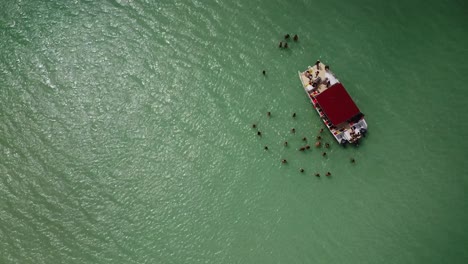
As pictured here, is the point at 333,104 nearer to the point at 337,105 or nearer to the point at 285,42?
the point at 337,105

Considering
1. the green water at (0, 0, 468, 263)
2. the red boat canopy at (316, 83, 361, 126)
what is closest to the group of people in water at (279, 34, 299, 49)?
the green water at (0, 0, 468, 263)

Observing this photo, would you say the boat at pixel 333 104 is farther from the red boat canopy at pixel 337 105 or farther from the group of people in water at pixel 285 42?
the group of people in water at pixel 285 42

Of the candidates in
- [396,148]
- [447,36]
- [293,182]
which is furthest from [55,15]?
[447,36]

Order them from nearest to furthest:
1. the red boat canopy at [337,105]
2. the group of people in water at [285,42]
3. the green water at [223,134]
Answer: the red boat canopy at [337,105] → the green water at [223,134] → the group of people in water at [285,42]

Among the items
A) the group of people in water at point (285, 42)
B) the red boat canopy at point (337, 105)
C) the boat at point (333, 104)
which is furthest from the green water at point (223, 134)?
the red boat canopy at point (337, 105)

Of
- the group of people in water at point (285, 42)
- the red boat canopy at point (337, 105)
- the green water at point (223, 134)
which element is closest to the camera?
the red boat canopy at point (337, 105)

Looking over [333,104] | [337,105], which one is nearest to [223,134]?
[333,104]

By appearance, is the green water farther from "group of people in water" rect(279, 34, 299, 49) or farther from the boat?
the boat

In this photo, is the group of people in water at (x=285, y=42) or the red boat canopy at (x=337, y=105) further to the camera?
the group of people in water at (x=285, y=42)
